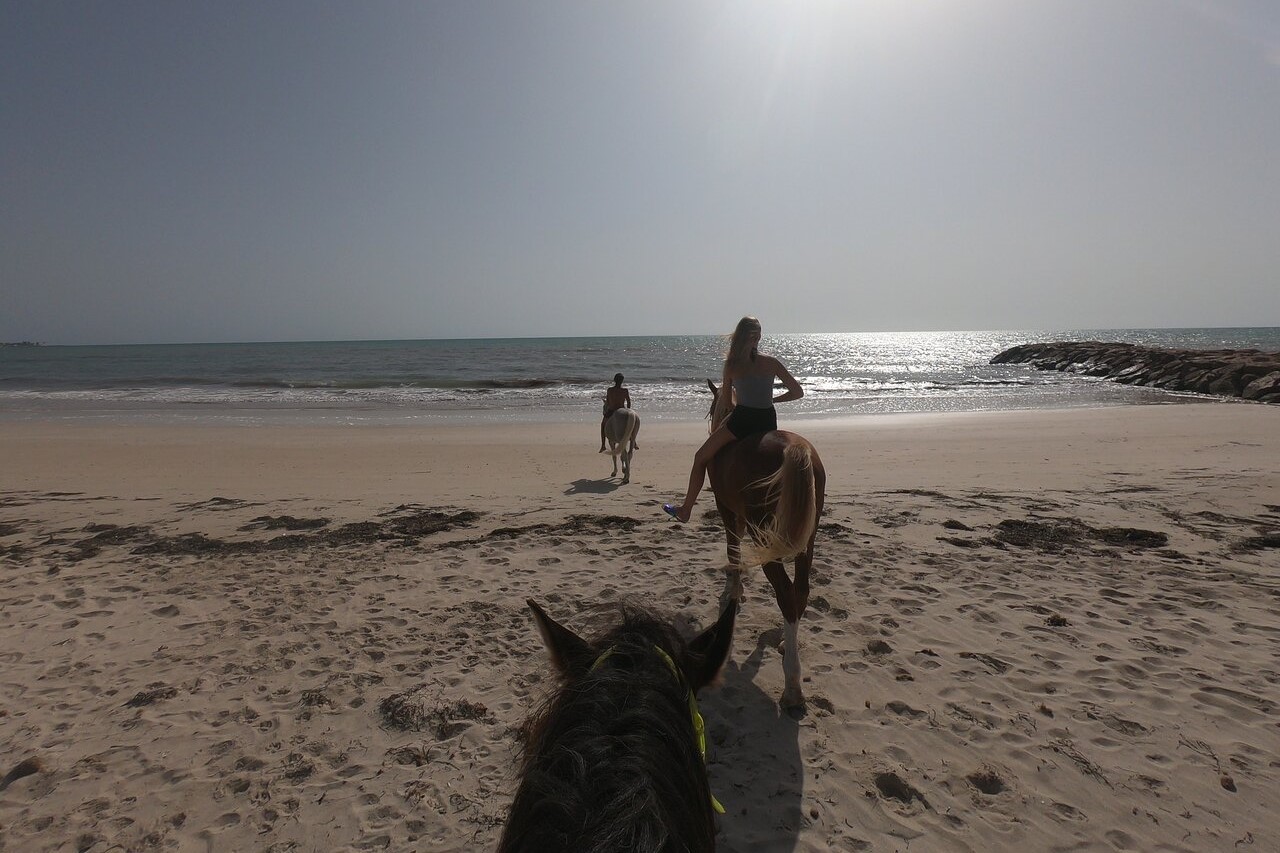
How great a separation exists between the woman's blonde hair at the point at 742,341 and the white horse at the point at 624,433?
532 centimetres

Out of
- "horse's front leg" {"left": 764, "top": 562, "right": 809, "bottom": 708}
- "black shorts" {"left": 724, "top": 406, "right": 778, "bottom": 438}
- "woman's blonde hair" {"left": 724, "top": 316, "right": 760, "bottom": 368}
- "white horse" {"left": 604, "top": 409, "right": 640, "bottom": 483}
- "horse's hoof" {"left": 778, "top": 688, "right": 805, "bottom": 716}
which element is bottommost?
"horse's hoof" {"left": 778, "top": 688, "right": 805, "bottom": 716}

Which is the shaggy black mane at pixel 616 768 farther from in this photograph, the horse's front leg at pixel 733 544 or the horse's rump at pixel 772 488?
the horse's front leg at pixel 733 544

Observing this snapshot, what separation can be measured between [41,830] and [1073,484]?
10.7 meters

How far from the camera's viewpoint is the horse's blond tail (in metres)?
3.28

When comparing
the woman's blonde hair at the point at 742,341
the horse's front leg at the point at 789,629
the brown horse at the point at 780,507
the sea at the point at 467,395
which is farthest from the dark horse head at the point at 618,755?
the sea at the point at 467,395

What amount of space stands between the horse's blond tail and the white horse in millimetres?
6478

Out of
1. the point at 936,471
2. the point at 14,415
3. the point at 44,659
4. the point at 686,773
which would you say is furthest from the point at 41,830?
the point at 14,415

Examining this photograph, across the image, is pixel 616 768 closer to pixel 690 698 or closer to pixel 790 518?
pixel 690 698

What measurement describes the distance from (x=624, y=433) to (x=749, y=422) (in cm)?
568

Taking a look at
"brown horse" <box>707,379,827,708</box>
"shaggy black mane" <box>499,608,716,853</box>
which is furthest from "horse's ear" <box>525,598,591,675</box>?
"brown horse" <box>707,379,827,708</box>

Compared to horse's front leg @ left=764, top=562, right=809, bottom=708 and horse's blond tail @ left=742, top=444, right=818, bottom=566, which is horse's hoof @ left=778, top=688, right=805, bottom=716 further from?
horse's blond tail @ left=742, top=444, right=818, bottom=566

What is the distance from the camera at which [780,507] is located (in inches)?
132

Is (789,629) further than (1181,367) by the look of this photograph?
No

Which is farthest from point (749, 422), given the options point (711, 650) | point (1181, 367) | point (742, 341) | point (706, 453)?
A: point (1181, 367)
